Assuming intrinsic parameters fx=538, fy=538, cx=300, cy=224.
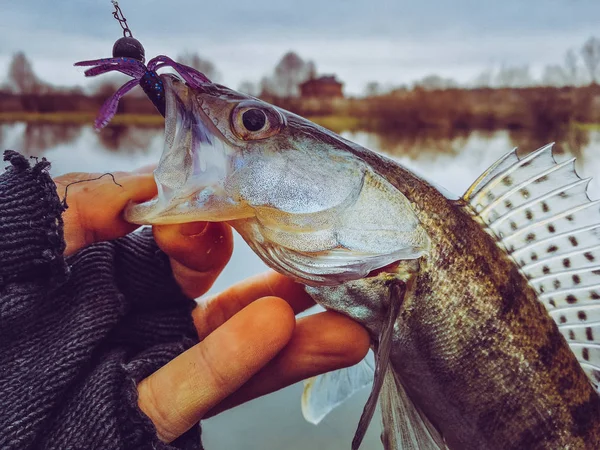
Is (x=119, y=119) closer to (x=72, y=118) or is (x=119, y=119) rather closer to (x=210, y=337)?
(x=72, y=118)

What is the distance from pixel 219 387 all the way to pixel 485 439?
14.5 inches

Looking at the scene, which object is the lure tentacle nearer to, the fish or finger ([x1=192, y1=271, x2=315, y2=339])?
the fish

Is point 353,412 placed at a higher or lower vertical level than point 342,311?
lower

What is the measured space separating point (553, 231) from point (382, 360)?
336 millimetres

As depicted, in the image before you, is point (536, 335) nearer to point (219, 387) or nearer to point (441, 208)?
point (441, 208)

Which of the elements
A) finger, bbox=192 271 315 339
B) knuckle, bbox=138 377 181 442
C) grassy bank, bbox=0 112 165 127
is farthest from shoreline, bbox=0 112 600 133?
knuckle, bbox=138 377 181 442

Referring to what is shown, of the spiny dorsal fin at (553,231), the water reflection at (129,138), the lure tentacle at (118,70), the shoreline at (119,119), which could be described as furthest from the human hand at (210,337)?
the water reflection at (129,138)

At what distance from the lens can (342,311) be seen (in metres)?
0.70

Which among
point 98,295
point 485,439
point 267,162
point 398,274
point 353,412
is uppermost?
point 267,162

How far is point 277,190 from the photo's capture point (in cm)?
63

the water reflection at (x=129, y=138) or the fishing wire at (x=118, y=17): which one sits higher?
the fishing wire at (x=118, y=17)

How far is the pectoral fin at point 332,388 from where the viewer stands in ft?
3.03

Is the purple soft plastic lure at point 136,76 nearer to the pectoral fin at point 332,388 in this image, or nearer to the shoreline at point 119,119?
the pectoral fin at point 332,388

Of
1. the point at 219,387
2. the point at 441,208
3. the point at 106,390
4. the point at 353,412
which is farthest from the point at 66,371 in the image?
the point at 353,412
